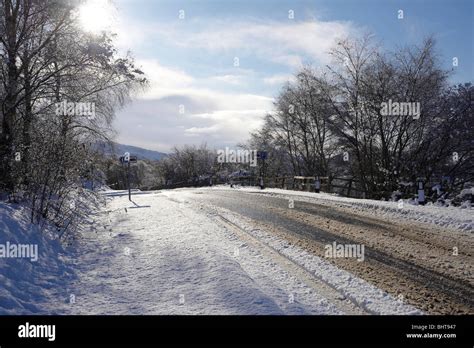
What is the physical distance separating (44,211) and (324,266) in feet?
21.2

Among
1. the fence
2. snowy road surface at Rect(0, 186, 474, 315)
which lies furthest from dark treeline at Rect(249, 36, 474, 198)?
snowy road surface at Rect(0, 186, 474, 315)

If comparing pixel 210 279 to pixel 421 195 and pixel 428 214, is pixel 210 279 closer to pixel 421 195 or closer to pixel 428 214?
pixel 428 214

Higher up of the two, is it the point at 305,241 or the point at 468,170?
the point at 468,170

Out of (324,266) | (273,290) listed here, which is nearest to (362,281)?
(324,266)

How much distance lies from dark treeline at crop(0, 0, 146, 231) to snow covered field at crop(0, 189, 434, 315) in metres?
1.12

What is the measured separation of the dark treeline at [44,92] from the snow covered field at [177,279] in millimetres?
1119

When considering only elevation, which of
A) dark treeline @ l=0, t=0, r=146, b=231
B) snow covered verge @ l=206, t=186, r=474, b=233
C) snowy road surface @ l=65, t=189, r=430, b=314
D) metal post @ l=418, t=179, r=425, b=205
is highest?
dark treeline @ l=0, t=0, r=146, b=231

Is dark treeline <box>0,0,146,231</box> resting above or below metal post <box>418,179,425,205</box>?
above

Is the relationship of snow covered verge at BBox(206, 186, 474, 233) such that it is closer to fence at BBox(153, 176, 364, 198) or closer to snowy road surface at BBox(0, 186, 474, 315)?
snowy road surface at BBox(0, 186, 474, 315)

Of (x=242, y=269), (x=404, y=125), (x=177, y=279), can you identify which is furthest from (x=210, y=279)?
(x=404, y=125)

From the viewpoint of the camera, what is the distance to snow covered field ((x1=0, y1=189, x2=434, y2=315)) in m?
4.50

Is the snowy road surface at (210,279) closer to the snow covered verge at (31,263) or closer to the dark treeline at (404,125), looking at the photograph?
the snow covered verge at (31,263)

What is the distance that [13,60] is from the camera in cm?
991

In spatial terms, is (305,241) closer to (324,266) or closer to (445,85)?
(324,266)
